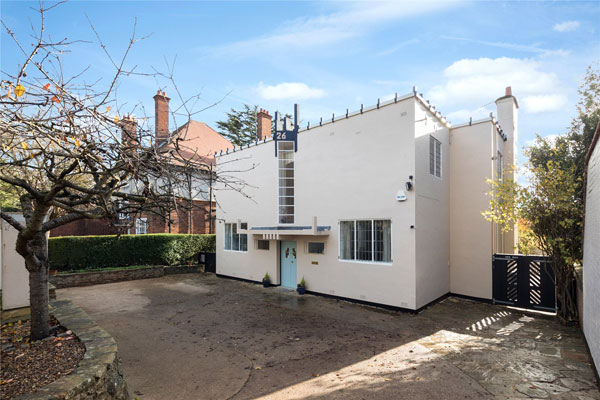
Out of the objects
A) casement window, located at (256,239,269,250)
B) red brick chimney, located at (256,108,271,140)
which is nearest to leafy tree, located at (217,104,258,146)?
red brick chimney, located at (256,108,271,140)

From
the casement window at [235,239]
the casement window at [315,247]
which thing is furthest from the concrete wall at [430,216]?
the casement window at [235,239]

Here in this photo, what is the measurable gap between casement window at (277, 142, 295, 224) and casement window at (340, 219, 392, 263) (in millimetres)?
2628

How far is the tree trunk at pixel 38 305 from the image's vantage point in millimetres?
4906

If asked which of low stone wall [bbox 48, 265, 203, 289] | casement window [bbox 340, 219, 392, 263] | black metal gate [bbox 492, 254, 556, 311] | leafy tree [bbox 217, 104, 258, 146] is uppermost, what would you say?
leafy tree [bbox 217, 104, 258, 146]

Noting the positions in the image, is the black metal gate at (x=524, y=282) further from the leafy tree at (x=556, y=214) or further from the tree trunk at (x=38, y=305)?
the tree trunk at (x=38, y=305)

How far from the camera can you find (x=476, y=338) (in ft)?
23.1

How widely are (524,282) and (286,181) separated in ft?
28.8

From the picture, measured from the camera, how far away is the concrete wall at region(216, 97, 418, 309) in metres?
9.17

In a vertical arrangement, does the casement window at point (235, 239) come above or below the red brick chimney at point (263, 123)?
below

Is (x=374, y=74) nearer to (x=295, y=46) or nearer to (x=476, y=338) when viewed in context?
(x=295, y=46)

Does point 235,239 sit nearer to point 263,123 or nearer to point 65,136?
point 263,123

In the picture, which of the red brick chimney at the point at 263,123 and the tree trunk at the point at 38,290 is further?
the red brick chimney at the point at 263,123

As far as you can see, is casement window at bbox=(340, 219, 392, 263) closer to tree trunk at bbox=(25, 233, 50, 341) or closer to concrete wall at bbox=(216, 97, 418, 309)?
concrete wall at bbox=(216, 97, 418, 309)

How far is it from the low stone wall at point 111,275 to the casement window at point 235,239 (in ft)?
10.9
